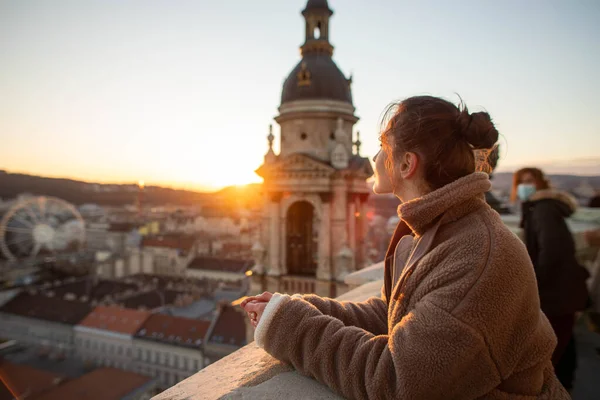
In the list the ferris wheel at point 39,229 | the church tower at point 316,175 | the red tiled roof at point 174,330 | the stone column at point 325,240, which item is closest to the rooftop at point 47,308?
the red tiled roof at point 174,330

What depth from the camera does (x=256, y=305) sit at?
5.44ft

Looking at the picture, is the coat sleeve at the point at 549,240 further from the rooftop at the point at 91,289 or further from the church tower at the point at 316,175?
the rooftop at the point at 91,289

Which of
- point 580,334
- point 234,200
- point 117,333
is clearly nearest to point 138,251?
point 234,200

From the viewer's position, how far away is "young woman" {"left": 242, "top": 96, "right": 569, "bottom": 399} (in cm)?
113

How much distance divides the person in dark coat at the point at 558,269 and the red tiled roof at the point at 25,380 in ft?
97.3

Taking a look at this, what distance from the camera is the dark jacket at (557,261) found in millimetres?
3006

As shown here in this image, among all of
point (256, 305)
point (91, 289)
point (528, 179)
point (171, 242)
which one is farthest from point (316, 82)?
point (171, 242)

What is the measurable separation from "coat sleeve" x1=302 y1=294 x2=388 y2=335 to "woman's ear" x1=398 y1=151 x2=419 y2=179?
0.68 metres

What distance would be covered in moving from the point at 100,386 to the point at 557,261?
2888 centimetres

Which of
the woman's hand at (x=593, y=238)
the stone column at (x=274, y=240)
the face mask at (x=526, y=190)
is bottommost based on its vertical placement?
the stone column at (x=274, y=240)

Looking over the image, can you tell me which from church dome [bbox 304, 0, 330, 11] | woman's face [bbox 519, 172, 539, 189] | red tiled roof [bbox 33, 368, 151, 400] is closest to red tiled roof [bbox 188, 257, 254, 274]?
red tiled roof [bbox 33, 368, 151, 400]

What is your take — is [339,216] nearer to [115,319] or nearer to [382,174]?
[382,174]

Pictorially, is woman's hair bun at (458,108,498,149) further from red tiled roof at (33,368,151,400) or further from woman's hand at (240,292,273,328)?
red tiled roof at (33,368,151,400)

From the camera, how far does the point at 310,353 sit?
57.0 inches
